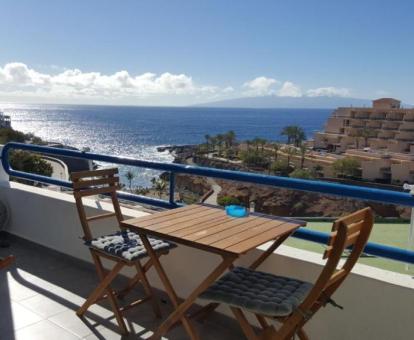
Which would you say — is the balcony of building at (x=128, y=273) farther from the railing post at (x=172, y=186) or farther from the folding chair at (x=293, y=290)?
the folding chair at (x=293, y=290)

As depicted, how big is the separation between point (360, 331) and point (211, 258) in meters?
1.10

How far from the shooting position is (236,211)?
263 centimetres

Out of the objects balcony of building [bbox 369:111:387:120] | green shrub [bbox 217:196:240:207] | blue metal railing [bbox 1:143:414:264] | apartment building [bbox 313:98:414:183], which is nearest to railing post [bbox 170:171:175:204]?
blue metal railing [bbox 1:143:414:264]

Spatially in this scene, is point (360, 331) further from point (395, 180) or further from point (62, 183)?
point (395, 180)

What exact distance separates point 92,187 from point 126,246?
64cm

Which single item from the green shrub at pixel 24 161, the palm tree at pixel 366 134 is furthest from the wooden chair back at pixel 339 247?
the palm tree at pixel 366 134

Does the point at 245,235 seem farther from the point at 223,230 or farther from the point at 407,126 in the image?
the point at 407,126

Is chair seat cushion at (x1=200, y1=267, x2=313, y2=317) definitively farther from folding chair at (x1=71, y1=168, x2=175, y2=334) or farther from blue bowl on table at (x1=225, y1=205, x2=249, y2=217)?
folding chair at (x1=71, y1=168, x2=175, y2=334)

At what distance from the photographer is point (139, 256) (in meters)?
2.68

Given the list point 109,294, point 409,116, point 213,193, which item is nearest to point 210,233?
point 109,294

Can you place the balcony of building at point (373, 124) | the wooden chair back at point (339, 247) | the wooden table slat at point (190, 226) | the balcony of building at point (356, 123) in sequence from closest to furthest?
1. the wooden chair back at point (339, 247)
2. the wooden table slat at point (190, 226)
3. the balcony of building at point (373, 124)
4. the balcony of building at point (356, 123)

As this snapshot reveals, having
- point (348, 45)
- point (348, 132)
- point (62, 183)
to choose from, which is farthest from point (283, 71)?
point (62, 183)

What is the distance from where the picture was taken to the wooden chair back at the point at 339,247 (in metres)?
1.70

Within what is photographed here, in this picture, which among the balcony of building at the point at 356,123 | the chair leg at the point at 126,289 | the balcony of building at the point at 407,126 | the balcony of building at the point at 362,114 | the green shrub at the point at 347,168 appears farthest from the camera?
the balcony of building at the point at 362,114
